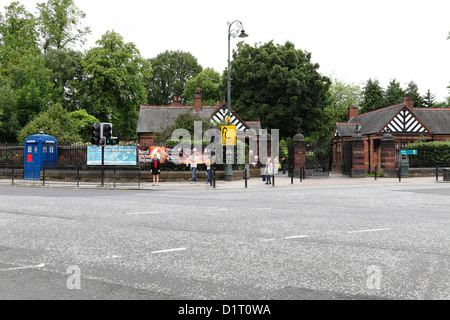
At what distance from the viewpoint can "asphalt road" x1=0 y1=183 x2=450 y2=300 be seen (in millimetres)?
4246

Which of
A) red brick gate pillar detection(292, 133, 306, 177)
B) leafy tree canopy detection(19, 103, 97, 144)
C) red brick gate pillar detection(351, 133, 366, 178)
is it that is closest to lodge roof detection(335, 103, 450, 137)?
red brick gate pillar detection(351, 133, 366, 178)

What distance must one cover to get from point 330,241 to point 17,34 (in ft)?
190

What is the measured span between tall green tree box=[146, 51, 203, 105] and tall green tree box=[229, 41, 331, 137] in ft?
74.1

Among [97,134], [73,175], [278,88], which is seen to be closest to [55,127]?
[73,175]

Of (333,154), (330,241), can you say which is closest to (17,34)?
(333,154)

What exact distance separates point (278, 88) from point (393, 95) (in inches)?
1016

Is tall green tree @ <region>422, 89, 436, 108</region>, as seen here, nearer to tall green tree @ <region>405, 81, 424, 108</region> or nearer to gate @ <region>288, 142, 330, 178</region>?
tall green tree @ <region>405, 81, 424, 108</region>

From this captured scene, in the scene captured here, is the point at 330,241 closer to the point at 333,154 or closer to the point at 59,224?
the point at 59,224

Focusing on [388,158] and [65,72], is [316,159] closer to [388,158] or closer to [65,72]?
[388,158]

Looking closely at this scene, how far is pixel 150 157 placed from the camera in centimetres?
2628

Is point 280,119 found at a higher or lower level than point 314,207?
higher

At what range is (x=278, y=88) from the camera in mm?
44406

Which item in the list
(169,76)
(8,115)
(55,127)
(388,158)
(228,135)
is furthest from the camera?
(169,76)

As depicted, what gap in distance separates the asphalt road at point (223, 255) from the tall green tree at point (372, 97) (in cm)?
5600
